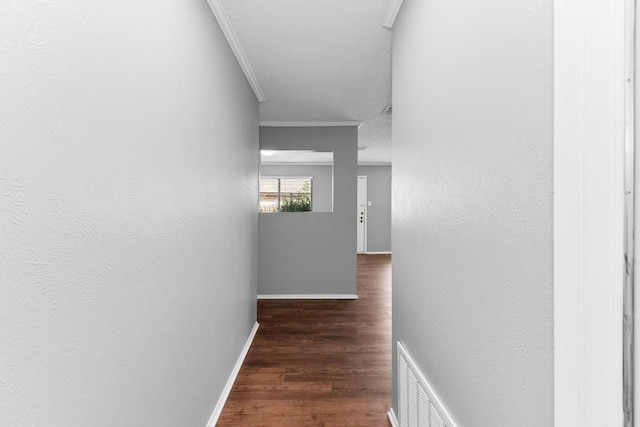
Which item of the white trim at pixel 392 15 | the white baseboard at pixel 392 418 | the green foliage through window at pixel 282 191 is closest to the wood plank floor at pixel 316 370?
the white baseboard at pixel 392 418

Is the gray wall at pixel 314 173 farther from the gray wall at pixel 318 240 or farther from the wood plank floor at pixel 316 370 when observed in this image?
the wood plank floor at pixel 316 370

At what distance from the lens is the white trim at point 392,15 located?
1776 millimetres

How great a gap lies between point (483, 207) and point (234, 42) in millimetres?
2003

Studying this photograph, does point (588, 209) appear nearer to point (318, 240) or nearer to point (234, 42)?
point (234, 42)

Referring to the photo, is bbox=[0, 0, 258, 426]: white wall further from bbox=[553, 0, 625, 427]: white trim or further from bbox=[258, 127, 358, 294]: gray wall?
bbox=[258, 127, 358, 294]: gray wall

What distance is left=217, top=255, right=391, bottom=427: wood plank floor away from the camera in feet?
6.56

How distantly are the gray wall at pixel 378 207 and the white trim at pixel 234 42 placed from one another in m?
5.76

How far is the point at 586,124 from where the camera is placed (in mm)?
624

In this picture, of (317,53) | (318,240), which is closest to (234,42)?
(317,53)

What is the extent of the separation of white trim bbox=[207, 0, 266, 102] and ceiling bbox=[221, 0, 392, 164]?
1.0 inches

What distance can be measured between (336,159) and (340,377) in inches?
112

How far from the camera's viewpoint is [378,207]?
8711 mm

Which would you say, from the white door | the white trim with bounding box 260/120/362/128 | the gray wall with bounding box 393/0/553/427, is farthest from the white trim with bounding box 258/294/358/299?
the white door

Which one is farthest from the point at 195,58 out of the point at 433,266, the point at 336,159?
the point at 336,159
